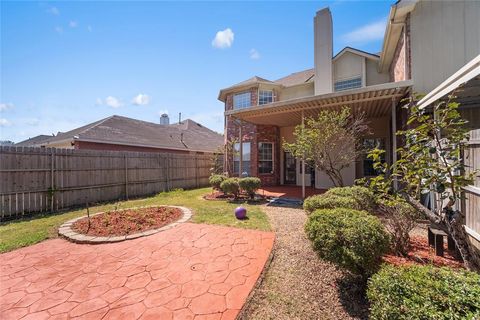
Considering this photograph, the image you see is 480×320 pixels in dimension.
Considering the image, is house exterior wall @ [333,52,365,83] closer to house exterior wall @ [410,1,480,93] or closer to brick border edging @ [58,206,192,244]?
house exterior wall @ [410,1,480,93]

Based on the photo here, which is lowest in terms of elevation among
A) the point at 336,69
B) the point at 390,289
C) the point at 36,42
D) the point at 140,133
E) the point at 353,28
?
the point at 390,289

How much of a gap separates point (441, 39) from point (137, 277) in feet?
33.6

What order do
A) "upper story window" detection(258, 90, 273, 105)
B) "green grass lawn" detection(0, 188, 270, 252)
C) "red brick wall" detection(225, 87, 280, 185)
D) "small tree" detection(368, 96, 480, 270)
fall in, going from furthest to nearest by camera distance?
"upper story window" detection(258, 90, 273, 105), "red brick wall" detection(225, 87, 280, 185), "green grass lawn" detection(0, 188, 270, 252), "small tree" detection(368, 96, 480, 270)

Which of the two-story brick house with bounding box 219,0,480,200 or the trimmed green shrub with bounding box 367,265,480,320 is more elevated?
the two-story brick house with bounding box 219,0,480,200

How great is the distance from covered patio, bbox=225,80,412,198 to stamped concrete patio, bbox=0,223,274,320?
5.28 metres

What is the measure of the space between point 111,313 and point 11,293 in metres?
1.80

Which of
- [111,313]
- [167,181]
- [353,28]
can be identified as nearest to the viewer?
[111,313]

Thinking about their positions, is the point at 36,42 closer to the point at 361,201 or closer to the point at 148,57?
the point at 148,57

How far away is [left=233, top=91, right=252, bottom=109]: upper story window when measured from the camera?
13531mm

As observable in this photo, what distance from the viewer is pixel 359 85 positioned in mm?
11680

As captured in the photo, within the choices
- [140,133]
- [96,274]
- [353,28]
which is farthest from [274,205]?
Answer: [140,133]

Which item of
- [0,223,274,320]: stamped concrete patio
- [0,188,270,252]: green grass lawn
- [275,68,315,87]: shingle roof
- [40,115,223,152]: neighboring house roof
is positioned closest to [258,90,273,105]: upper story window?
[275,68,315,87]: shingle roof

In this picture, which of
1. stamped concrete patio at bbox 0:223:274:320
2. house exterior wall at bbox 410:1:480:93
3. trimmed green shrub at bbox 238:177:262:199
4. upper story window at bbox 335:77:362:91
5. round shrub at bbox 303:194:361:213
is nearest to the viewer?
stamped concrete patio at bbox 0:223:274:320

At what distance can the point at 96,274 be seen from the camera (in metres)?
3.35
